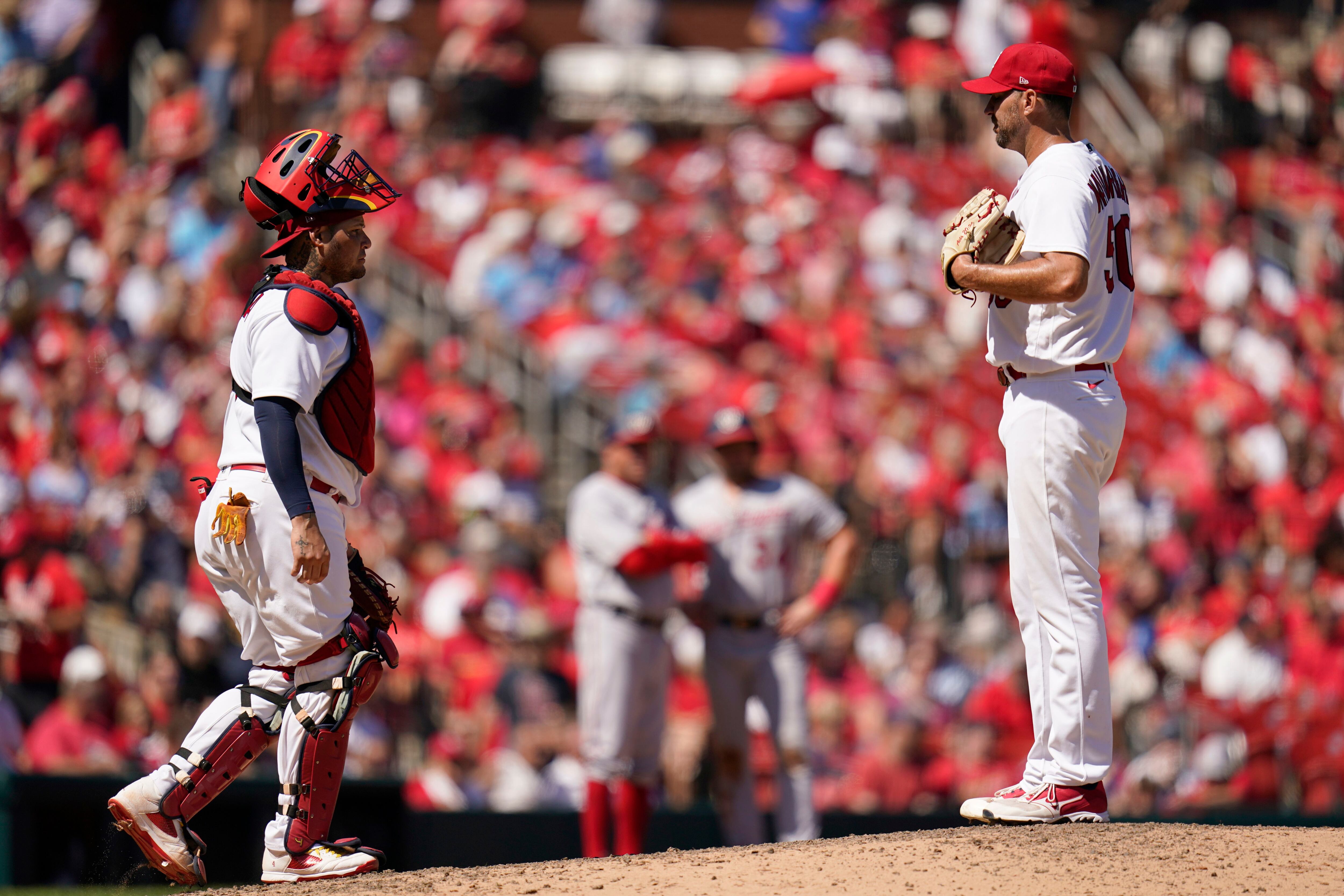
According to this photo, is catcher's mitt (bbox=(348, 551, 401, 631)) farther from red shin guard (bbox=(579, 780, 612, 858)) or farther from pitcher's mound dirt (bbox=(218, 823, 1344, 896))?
red shin guard (bbox=(579, 780, 612, 858))

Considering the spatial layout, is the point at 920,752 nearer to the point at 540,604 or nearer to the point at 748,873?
the point at 540,604

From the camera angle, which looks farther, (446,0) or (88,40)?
(446,0)

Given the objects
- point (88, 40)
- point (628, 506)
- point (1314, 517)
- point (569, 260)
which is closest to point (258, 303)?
point (628, 506)

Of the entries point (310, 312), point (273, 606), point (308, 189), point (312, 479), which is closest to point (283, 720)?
point (273, 606)

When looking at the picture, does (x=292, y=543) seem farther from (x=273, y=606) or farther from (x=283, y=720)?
(x=283, y=720)

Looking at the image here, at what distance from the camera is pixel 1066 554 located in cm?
409

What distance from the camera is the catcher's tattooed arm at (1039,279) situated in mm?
3951

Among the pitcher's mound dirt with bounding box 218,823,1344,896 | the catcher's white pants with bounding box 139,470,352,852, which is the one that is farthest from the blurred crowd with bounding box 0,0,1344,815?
the catcher's white pants with bounding box 139,470,352,852

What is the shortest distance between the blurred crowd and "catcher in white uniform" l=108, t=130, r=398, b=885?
139 inches

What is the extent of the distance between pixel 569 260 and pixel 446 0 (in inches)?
189

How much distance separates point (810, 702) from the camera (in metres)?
9.05

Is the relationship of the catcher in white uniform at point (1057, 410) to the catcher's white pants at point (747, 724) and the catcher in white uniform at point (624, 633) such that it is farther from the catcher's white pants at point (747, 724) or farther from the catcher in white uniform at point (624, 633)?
the catcher in white uniform at point (624, 633)

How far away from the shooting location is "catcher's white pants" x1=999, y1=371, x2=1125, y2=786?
13.3 feet

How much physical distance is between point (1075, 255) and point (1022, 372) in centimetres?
36
